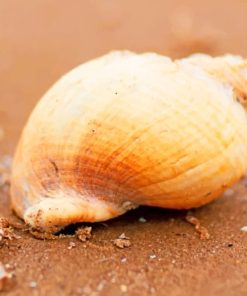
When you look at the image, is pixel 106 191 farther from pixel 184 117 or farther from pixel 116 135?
pixel 184 117

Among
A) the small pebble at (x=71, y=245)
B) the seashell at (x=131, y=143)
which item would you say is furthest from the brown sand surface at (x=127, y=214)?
the seashell at (x=131, y=143)

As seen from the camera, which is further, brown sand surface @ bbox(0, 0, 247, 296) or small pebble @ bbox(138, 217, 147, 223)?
small pebble @ bbox(138, 217, 147, 223)

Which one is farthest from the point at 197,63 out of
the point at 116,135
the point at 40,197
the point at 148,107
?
the point at 40,197

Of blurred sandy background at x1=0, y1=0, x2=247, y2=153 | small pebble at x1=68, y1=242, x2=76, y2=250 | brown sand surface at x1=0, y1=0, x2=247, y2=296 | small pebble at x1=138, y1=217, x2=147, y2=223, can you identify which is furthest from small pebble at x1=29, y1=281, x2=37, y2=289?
blurred sandy background at x1=0, y1=0, x2=247, y2=153

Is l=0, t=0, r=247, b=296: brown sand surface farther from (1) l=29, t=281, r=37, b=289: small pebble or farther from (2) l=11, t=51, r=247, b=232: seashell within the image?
(2) l=11, t=51, r=247, b=232: seashell

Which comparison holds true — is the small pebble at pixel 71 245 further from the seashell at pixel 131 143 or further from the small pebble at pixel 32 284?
the small pebble at pixel 32 284

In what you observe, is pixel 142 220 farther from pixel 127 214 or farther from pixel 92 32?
pixel 92 32
